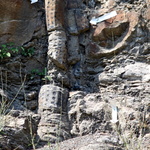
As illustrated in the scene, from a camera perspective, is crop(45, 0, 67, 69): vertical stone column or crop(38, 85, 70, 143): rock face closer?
crop(38, 85, 70, 143): rock face

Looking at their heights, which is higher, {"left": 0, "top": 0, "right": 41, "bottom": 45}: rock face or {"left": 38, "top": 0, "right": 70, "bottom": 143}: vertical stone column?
{"left": 0, "top": 0, "right": 41, "bottom": 45}: rock face

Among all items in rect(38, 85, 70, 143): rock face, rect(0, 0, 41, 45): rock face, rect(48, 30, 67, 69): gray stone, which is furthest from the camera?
rect(0, 0, 41, 45): rock face

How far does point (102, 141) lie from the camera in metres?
3.99

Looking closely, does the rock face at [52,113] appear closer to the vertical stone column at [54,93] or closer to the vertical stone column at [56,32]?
the vertical stone column at [54,93]

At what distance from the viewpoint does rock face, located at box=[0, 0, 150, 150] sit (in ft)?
15.8

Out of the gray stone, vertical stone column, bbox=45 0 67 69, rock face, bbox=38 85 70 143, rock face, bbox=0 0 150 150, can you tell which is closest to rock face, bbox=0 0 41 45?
rock face, bbox=0 0 150 150

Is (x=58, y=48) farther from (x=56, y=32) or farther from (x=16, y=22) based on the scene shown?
(x=16, y=22)

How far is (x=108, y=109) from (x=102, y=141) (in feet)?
2.87

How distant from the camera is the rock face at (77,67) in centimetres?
481

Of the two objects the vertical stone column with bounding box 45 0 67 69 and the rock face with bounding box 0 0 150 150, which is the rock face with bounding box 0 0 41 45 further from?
the vertical stone column with bounding box 45 0 67 69

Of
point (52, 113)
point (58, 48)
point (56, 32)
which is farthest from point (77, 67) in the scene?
point (52, 113)

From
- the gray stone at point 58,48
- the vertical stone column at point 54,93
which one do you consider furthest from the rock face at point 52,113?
the gray stone at point 58,48

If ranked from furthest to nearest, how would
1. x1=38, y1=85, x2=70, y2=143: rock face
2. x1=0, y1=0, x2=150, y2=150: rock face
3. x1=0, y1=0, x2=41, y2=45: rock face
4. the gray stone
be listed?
x1=0, y1=0, x2=41, y2=45: rock face, the gray stone, x1=0, y1=0, x2=150, y2=150: rock face, x1=38, y1=85, x2=70, y2=143: rock face

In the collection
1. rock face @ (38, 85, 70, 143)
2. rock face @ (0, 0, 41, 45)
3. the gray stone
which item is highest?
rock face @ (0, 0, 41, 45)
